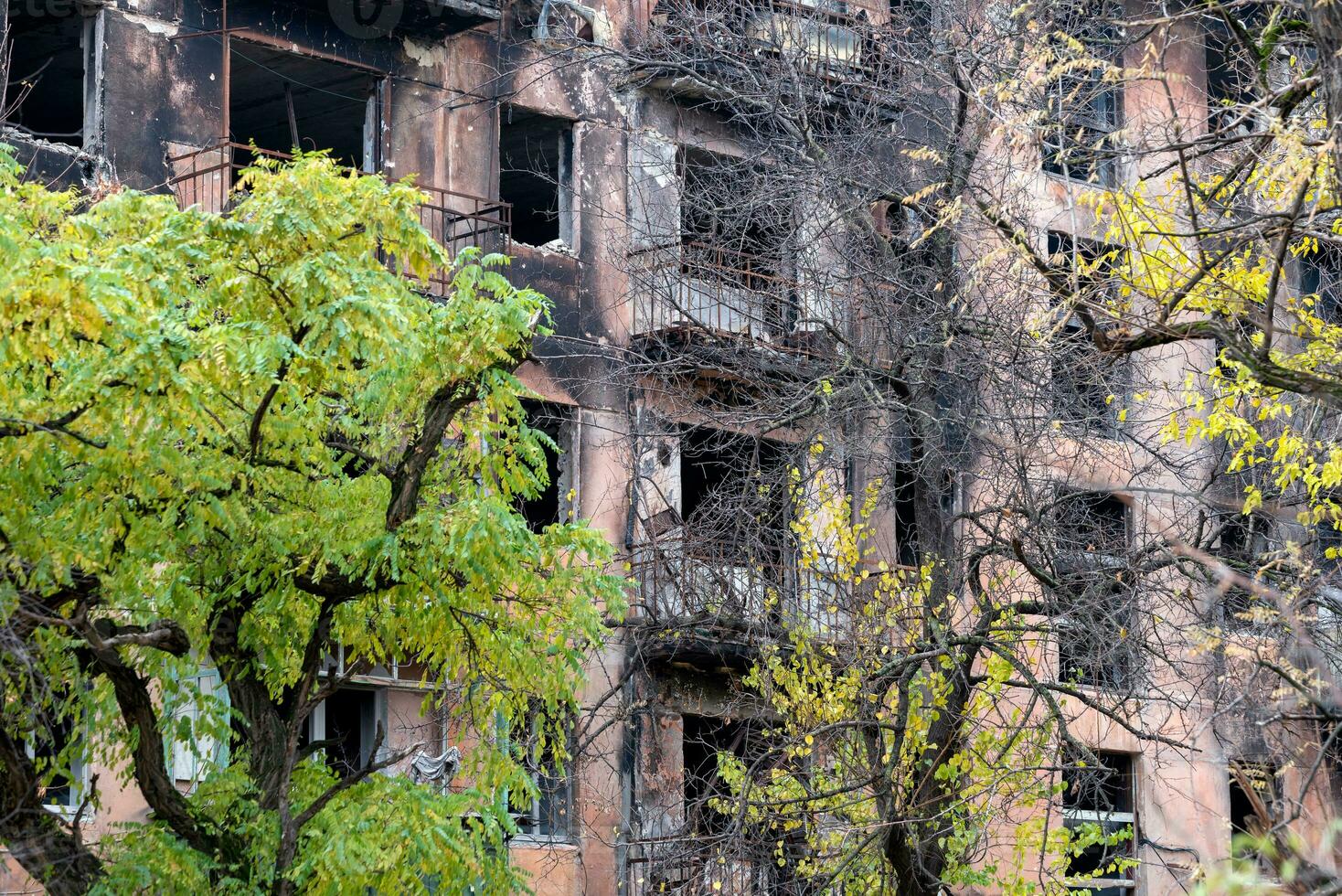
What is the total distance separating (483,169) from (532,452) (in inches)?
366

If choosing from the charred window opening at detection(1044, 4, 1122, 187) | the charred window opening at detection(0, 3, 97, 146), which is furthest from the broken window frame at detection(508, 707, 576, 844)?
the charred window opening at detection(1044, 4, 1122, 187)

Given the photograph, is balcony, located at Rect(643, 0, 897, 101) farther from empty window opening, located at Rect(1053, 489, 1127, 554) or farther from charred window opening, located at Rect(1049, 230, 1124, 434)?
empty window opening, located at Rect(1053, 489, 1127, 554)

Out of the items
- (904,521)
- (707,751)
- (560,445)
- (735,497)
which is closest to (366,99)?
(560,445)

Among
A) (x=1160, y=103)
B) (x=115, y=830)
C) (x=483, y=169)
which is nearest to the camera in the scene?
(x=115, y=830)

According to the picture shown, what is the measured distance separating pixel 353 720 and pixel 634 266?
20.5 ft

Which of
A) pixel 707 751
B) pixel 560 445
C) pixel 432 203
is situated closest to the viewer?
pixel 432 203

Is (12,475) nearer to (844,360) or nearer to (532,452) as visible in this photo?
(532,452)

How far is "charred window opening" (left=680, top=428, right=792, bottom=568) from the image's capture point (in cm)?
2005

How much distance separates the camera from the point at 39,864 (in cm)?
1098

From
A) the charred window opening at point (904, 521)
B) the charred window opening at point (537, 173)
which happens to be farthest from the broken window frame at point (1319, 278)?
the charred window opening at point (537, 173)

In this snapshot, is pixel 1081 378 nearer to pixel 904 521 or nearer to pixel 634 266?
pixel 904 521

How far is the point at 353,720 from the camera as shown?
19531 millimetres

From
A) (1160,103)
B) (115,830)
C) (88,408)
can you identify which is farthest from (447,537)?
(1160,103)

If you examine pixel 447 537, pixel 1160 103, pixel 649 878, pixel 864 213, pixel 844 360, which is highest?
pixel 1160 103
